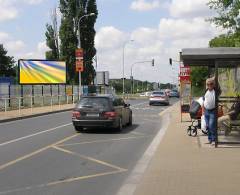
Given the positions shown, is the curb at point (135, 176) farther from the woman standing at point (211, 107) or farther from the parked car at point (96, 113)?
the parked car at point (96, 113)

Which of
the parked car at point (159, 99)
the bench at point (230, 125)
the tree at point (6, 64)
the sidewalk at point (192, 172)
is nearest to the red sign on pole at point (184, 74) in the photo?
the bench at point (230, 125)

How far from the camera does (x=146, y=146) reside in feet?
52.8

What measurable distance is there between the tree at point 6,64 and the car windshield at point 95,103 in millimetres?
76682

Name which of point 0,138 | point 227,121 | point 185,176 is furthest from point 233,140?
point 0,138

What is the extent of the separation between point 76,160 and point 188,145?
3521mm

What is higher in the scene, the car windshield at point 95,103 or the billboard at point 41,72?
the billboard at point 41,72

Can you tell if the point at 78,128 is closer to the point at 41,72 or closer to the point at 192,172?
the point at 192,172

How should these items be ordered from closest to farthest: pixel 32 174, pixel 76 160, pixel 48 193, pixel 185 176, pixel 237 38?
pixel 48 193 < pixel 185 176 < pixel 32 174 < pixel 76 160 < pixel 237 38

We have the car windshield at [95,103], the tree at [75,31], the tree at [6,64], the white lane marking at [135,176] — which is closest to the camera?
the white lane marking at [135,176]

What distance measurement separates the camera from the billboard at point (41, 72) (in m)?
54.3

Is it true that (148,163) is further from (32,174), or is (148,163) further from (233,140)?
(233,140)

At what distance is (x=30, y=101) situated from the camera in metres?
46.6

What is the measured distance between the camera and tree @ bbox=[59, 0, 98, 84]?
69688mm

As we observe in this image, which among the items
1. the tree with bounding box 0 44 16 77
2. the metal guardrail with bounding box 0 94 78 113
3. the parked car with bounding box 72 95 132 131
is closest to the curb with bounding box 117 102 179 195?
the parked car with bounding box 72 95 132 131
